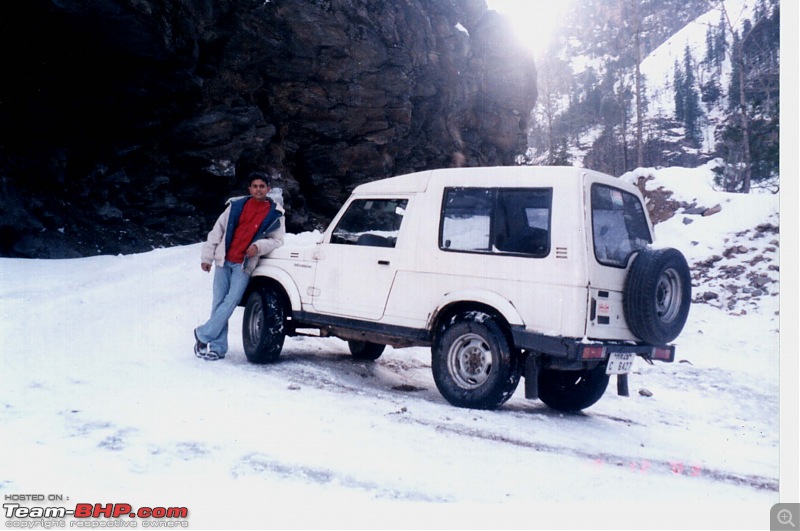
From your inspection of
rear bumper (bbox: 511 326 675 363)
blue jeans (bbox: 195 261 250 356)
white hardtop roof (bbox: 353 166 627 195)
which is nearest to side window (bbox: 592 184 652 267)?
white hardtop roof (bbox: 353 166 627 195)

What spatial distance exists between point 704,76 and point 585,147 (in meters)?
20.6

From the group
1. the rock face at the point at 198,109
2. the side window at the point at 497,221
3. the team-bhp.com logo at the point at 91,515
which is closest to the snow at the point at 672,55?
the side window at the point at 497,221

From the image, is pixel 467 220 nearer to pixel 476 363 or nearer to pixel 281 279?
pixel 476 363

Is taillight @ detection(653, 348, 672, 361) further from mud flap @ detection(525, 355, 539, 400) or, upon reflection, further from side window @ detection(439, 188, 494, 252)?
side window @ detection(439, 188, 494, 252)

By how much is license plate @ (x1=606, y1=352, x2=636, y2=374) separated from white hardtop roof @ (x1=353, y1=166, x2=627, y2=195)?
137 cm

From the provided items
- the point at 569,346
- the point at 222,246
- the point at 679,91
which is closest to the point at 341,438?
the point at 569,346

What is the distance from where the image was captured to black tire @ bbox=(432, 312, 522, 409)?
14.6 ft

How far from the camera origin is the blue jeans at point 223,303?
5.96m

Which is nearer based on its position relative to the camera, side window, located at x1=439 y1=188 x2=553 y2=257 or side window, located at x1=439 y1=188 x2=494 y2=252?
side window, located at x1=439 y1=188 x2=553 y2=257

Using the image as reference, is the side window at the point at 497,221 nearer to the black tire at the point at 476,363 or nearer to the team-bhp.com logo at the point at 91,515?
the black tire at the point at 476,363

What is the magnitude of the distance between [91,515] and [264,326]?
331 centimetres

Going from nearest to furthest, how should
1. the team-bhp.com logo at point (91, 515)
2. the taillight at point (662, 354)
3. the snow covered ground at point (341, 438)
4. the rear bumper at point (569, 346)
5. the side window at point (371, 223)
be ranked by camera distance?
the team-bhp.com logo at point (91, 515) → the snow covered ground at point (341, 438) → the rear bumper at point (569, 346) → the taillight at point (662, 354) → the side window at point (371, 223)

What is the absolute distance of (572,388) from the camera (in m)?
5.35

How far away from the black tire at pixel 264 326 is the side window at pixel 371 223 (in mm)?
1007
